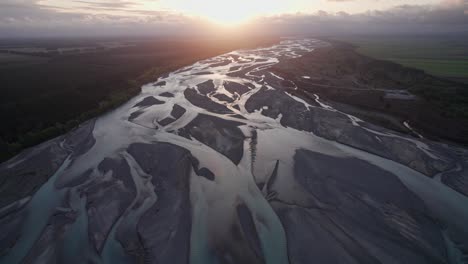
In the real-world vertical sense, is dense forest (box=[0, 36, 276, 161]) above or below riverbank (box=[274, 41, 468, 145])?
above

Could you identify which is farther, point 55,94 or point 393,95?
→ point 393,95

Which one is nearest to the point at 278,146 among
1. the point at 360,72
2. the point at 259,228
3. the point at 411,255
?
the point at 259,228

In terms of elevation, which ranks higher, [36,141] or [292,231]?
[36,141]

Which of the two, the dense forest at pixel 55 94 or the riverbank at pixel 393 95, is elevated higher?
the dense forest at pixel 55 94

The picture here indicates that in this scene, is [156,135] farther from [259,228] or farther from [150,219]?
[259,228]

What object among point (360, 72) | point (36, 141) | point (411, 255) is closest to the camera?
point (411, 255)

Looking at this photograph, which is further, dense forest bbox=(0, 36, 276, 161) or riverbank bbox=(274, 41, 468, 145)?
riverbank bbox=(274, 41, 468, 145)

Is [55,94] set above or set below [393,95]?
above

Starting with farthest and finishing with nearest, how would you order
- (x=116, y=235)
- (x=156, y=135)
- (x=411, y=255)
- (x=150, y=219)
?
(x=156, y=135) → (x=150, y=219) → (x=116, y=235) → (x=411, y=255)

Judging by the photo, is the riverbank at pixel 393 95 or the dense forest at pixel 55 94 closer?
the dense forest at pixel 55 94

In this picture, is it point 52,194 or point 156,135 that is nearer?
point 52,194

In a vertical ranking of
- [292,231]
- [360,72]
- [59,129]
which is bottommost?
[360,72]
